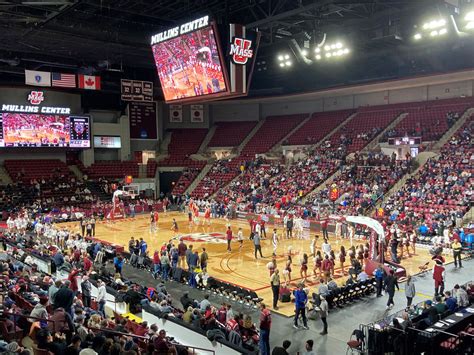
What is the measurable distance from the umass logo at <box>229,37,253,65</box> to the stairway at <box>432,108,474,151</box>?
19.3m

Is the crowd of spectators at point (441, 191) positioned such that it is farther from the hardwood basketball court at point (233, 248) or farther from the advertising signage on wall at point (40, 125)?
the advertising signage on wall at point (40, 125)

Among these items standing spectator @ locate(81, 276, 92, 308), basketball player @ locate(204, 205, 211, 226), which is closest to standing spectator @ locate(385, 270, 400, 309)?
standing spectator @ locate(81, 276, 92, 308)

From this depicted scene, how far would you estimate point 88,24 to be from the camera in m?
30.1

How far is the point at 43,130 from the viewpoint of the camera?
40469mm

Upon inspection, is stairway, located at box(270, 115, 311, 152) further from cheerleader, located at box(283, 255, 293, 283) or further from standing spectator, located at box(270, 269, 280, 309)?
standing spectator, located at box(270, 269, 280, 309)

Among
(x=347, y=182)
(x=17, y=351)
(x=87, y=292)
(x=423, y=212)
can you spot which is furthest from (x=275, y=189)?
(x=17, y=351)

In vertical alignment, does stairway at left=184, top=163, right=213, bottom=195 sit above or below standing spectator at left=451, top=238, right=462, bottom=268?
above

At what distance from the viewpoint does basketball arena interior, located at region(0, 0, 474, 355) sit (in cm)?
1148

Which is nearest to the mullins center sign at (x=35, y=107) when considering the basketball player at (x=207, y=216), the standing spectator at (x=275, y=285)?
the basketball player at (x=207, y=216)

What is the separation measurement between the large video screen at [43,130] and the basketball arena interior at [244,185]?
118mm

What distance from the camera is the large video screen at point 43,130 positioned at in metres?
38.5

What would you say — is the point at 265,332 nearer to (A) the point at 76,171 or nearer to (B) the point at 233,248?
(B) the point at 233,248

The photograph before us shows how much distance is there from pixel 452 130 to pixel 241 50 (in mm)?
21329

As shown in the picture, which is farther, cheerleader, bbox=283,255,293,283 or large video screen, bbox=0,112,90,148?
large video screen, bbox=0,112,90,148
